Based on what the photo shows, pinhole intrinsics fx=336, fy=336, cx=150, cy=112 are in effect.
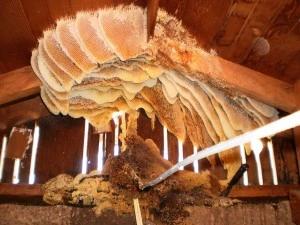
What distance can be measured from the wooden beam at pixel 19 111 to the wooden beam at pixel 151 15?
3.05ft

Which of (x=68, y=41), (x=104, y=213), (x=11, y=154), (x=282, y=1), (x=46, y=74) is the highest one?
(x=282, y=1)

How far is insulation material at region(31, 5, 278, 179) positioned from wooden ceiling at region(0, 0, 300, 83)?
0.06m

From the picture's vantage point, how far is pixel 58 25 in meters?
1.76

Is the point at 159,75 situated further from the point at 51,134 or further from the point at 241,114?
the point at 51,134

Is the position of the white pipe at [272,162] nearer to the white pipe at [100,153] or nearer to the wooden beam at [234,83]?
the wooden beam at [234,83]

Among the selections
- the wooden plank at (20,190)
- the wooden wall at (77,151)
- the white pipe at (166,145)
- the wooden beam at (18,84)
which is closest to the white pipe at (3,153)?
the wooden wall at (77,151)

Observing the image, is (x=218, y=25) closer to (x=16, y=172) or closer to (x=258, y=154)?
(x=258, y=154)

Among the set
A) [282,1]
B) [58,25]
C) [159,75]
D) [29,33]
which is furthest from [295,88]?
[29,33]

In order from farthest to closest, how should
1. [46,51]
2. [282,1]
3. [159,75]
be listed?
[159,75], [46,51], [282,1]

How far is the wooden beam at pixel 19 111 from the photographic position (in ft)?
7.27

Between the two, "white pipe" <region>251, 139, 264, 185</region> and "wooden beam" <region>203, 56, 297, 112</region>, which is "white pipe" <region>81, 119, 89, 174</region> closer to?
"wooden beam" <region>203, 56, 297, 112</region>

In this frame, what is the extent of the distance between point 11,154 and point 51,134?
29 cm

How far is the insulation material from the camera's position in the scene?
1.76 metres

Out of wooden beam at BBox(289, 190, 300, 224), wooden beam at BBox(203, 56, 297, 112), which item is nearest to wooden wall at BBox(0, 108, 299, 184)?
wooden beam at BBox(289, 190, 300, 224)
